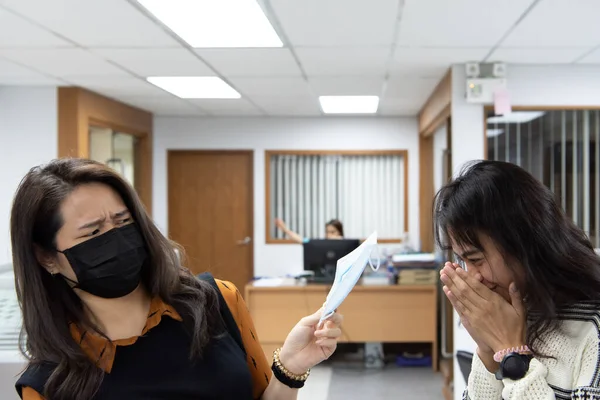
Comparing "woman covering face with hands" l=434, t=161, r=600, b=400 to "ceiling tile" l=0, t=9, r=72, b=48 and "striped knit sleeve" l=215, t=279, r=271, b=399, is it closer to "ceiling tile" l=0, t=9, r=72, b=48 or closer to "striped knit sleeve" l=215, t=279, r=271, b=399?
"striped knit sleeve" l=215, t=279, r=271, b=399

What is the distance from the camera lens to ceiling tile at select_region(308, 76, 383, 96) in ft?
14.4

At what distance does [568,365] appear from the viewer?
1.11 meters

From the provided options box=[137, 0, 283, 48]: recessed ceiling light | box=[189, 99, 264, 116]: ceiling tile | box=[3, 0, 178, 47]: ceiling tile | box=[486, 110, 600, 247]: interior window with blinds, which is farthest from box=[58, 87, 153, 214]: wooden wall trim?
box=[486, 110, 600, 247]: interior window with blinds

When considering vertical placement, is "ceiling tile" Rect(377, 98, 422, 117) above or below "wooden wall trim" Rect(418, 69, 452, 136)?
above

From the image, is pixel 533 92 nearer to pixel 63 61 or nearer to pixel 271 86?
pixel 271 86

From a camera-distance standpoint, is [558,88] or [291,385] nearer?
[291,385]

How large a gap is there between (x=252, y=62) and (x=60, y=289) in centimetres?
267

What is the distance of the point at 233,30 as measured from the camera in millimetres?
3027

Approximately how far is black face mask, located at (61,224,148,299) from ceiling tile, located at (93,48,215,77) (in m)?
2.31

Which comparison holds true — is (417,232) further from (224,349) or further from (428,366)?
(224,349)

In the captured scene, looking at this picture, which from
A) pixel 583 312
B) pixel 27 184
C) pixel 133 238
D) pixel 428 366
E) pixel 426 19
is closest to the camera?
pixel 583 312

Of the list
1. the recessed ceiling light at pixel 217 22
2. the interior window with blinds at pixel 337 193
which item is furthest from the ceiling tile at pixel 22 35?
the interior window with blinds at pixel 337 193

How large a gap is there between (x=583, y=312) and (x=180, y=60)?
10.3ft

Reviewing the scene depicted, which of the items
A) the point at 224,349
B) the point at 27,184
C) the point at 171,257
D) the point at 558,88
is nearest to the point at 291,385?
the point at 224,349
